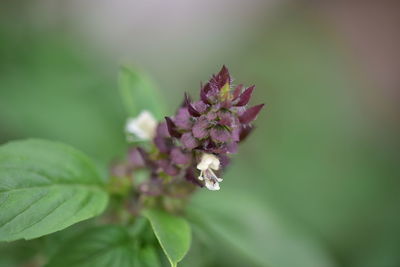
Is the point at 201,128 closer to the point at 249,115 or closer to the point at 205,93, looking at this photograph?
the point at 205,93

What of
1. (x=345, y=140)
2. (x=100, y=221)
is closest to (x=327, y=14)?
(x=345, y=140)

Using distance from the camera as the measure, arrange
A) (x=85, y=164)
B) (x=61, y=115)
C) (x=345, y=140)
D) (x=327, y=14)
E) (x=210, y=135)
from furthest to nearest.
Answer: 1. (x=327, y=14)
2. (x=345, y=140)
3. (x=61, y=115)
4. (x=85, y=164)
5. (x=210, y=135)

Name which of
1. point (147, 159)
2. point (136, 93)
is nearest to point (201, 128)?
point (147, 159)

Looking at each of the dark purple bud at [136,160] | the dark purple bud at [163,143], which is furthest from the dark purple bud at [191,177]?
the dark purple bud at [136,160]

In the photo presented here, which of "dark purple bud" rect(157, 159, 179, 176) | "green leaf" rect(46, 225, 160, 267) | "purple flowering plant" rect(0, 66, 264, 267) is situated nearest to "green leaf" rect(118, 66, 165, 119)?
"purple flowering plant" rect(0, 66, 264, 267)

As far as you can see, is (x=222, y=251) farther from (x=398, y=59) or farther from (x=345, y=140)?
(x=398, y=59)

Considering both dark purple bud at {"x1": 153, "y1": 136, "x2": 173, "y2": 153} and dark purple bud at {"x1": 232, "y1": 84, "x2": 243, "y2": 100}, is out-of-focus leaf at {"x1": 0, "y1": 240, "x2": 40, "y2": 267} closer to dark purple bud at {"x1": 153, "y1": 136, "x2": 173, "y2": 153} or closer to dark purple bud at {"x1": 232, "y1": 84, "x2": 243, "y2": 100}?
dark purple bud at {"x1": 153, "y1": 136, "x2": 173, "y2": 153}
